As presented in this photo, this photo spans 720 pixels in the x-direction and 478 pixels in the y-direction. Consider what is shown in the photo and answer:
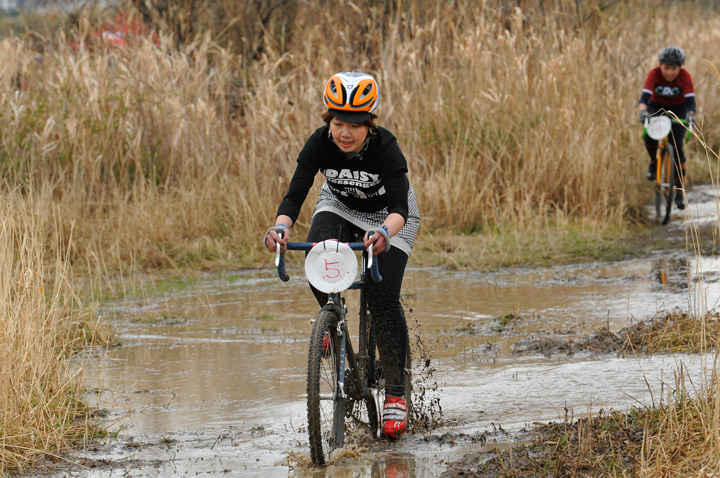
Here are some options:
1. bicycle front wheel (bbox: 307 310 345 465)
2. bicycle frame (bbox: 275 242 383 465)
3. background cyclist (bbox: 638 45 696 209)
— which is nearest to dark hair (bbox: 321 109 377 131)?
bicycle frame (bbox: 275 242 383 465)

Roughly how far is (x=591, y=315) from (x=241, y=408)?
3295 mm

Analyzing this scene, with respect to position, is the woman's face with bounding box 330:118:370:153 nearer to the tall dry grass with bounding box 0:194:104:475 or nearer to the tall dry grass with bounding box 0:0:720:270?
the tall dry grass with bounding box 0:194:104:475

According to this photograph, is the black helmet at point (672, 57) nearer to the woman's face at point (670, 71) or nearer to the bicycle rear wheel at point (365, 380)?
the woman's face at point (670, 71)

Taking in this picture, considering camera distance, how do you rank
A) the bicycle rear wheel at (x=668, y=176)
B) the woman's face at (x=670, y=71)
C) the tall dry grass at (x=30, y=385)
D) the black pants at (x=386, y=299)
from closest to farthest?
1. the tall dry grass at (x=30, y=385)
2. the black pants at (x=386, y=299)
3. the bicycle rear wheel at (x=668, y=176)
4. the woman's face at (x=670, y=71)

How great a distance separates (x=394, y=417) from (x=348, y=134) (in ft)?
5.01

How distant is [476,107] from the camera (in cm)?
1240

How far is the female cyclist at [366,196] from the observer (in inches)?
190

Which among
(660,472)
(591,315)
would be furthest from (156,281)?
(660,472)

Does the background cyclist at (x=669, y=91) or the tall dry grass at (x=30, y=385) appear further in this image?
the background cyclist at (x=669, y=91)

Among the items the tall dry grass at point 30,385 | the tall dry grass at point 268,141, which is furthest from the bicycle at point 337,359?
the tall dry grass at point 268,141

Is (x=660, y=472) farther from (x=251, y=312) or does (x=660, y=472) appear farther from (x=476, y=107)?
(x=476, y=107)

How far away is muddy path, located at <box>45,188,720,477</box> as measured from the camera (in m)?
4.89

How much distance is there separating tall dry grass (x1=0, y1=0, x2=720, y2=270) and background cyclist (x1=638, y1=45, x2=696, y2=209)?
37 centimetres

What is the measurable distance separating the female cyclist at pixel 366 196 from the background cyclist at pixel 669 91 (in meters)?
8.13
